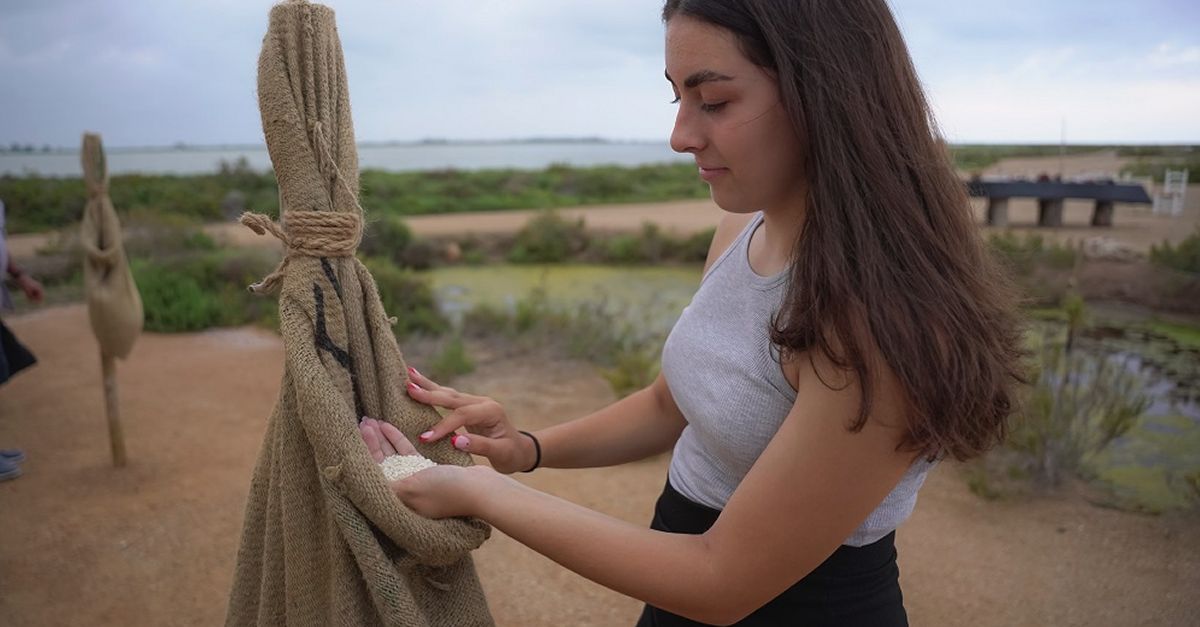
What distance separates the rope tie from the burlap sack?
315 cm

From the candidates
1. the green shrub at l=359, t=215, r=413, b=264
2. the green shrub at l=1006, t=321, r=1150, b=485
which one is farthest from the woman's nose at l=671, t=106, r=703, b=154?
the green shrub at l=359, t=215, r=413, b=264

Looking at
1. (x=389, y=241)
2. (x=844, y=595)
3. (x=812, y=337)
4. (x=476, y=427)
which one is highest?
(x=812, y=337)

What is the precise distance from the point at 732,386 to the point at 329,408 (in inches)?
22.5

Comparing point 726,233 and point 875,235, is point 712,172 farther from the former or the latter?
point 726,233

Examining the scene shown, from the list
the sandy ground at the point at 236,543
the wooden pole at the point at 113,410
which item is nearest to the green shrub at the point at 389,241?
the sandy ground at the point at 236,543

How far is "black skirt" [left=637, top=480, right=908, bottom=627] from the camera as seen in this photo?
1.28 meters

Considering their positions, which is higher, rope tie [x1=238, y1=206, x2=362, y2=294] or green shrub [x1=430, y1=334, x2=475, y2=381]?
rope tie [x1=238, y1=206, x2=362, y2=294]

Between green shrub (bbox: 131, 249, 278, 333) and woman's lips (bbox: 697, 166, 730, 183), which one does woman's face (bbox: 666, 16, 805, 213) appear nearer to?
woman's lips (bbox: 697, 166, 730, 183)

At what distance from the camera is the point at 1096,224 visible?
43.0ft

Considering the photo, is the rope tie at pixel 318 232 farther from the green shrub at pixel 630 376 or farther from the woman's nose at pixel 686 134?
the green shrub at pixel 630 376

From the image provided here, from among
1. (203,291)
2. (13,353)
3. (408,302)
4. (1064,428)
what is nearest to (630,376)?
(1064,428)

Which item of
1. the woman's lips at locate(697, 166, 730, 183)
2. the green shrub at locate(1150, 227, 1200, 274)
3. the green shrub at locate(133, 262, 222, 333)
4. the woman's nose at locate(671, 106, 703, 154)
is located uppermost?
the woman's nose at locate(671, 106, 703, 154)

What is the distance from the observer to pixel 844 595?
1.29m

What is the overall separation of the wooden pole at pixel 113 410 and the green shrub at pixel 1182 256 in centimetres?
978
